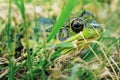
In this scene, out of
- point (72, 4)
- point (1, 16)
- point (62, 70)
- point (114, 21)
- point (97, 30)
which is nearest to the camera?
point (72, 4)

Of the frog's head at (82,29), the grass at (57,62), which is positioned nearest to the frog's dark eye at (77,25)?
the frog's head at (82,29)

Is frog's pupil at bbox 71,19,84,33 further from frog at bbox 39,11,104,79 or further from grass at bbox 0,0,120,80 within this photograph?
grass at bbox 0,0,120,80

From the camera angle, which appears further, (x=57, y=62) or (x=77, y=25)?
(x=77, y=25)

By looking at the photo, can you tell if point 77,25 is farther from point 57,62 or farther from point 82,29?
point 57,62

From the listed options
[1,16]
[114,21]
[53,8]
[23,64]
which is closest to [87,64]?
[23,64]

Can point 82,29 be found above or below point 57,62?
above

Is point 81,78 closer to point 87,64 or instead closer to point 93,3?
point 87,64

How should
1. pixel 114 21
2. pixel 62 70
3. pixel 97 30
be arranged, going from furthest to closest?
pixel 114 21
pixel 97 30
pixel 62 70

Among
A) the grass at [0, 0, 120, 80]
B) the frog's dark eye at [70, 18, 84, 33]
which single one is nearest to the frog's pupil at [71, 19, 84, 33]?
the frog's dark eye at [70, 18, 84, 33]

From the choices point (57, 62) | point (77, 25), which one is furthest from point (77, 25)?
point (57, 62)
